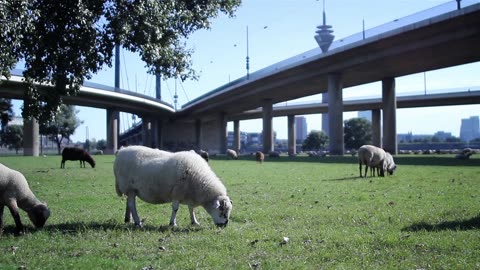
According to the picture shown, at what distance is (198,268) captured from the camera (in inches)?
277

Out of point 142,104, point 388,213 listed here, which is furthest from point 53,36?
point 142,104

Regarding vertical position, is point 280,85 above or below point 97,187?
above

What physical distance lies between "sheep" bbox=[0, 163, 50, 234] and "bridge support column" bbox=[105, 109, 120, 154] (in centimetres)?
10028

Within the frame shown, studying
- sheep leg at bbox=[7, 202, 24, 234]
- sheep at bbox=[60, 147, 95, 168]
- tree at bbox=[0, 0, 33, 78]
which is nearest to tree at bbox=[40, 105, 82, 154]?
sheep at bbox=[60, 147, 95, 168]

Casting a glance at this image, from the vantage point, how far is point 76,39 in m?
12.8

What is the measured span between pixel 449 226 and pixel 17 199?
924cm

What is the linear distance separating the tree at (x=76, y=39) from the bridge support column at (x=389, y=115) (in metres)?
63.4

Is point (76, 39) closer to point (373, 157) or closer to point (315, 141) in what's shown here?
point (373, 157)

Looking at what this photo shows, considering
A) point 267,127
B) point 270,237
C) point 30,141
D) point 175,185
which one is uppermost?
point 267,127

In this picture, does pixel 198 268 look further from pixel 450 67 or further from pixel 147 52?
pixel 450 67

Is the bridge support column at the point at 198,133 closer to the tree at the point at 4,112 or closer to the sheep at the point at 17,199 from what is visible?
the tree at the point at 4,112

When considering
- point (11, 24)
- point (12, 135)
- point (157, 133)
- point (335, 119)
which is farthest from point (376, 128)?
point (11, 24)

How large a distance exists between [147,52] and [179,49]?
11.1 feet

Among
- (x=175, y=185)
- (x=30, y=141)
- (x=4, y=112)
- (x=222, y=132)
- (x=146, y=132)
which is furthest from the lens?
(x=146, y=132)
